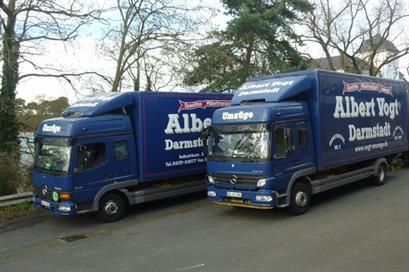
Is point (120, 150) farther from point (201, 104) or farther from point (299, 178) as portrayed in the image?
point (299, 178)

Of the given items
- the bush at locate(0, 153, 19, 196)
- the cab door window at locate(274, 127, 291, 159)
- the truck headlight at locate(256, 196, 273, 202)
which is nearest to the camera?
the truck headlight at locate(256, 196, 273, 202)

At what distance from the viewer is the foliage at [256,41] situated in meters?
24.7

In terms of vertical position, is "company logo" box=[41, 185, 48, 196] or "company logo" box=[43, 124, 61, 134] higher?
"company logo" box=[43, 124, 61, 134]

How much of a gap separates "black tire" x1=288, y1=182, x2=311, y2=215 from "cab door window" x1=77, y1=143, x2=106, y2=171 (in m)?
4.60

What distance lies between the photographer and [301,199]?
36.3 ft

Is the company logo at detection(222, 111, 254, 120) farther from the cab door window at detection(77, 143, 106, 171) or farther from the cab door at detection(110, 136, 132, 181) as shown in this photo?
the cab door window at detection(77, 143, 106, 171)

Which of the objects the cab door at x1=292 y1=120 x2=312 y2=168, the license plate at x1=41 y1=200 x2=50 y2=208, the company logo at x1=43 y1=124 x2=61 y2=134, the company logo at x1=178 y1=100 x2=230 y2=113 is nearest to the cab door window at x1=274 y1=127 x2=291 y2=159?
the cab door at x1=292 y1=120 x2=312 y2=168

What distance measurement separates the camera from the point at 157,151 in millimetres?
12289

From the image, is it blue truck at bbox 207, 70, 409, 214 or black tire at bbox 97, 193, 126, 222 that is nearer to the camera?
blue truck at bbox 207, 70, 409, 214

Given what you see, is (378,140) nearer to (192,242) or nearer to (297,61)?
(192,242)

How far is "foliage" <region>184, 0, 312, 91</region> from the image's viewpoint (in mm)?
24672

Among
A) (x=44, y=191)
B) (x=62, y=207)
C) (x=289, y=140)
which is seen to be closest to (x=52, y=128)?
(x=44, y=191)

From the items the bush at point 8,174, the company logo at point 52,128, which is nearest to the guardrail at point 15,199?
the bush at point 8,174

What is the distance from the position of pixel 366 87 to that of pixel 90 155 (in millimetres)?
Answer: 8553
